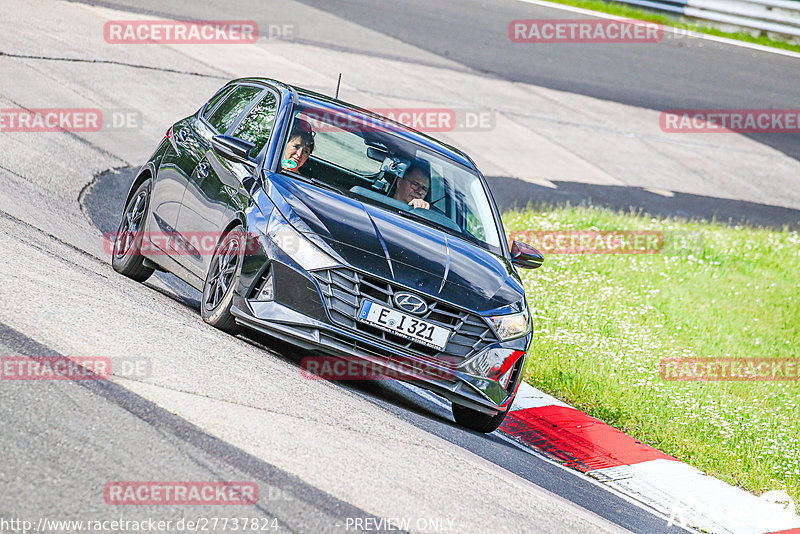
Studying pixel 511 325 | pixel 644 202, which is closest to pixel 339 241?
pixel 511 325

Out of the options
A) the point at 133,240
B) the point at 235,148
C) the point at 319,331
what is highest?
the point at 235,148

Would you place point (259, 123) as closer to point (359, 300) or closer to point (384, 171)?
point (384, 171)

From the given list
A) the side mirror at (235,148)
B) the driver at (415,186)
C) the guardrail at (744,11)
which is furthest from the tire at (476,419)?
the guardrail at (744,11)

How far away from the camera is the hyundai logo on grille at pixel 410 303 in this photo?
246 inches

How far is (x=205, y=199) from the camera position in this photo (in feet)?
24.4

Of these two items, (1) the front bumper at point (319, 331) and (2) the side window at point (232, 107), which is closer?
(1) the front bumper at point (319, 331)

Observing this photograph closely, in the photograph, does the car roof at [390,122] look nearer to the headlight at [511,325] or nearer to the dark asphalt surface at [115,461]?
the headlight at [511,325]

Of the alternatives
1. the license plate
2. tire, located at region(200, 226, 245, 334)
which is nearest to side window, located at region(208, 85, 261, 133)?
tire, located at region(200, 226, 245, 334)

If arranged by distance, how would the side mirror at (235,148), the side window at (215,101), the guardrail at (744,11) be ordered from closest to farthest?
1. the side mirror at (235,148)
2. the side window at (215,101)
3. the guardrail at (744,11)

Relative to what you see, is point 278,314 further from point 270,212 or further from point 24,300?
point 24,300

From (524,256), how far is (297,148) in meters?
1.74

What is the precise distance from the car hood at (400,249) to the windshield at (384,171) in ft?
0.84

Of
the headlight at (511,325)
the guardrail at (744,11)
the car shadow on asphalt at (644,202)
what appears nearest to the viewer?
the headlight at (511,325)

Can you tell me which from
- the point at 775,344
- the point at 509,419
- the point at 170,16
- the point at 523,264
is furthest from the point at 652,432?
the point at 170,16
